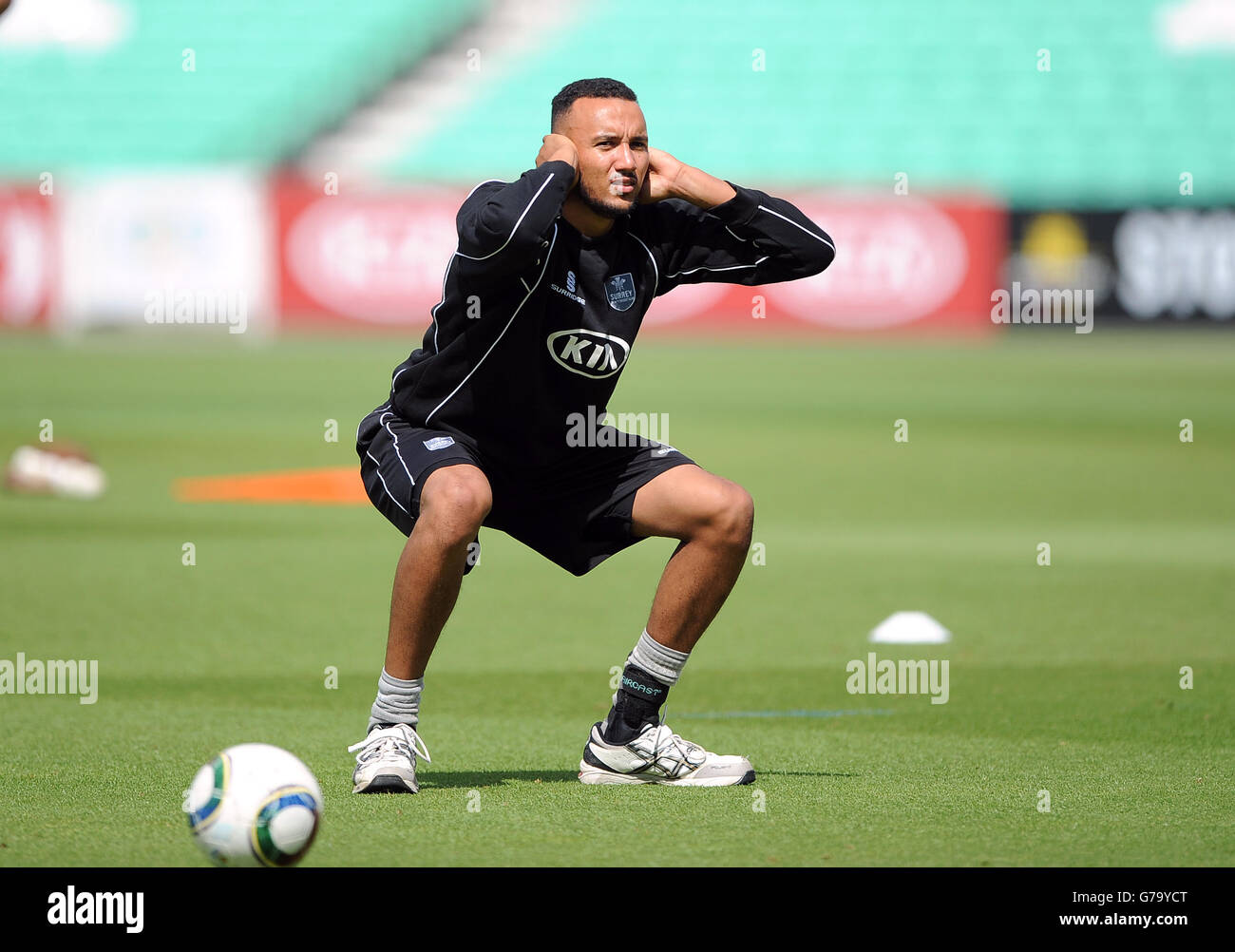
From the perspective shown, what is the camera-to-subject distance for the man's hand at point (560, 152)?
17.7 feet

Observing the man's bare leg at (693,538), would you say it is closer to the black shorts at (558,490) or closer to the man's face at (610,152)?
the black shorts at (558,490)

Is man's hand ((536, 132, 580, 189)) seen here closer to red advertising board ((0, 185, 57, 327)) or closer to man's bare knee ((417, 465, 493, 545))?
man's bare knee ((417, 465, 493, 545))

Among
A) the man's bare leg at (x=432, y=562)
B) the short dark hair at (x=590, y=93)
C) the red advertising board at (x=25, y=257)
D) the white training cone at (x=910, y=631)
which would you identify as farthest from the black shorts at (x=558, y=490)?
the red advertising board at (x=25, y=257)

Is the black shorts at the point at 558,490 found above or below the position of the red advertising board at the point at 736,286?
below

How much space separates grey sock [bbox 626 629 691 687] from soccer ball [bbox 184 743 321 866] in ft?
4.69

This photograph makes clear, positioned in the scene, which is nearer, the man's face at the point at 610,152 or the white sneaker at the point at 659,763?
the man's face at the point at 610,152

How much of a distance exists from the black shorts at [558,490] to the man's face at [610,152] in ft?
2.51

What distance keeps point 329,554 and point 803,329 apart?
67.1 ft

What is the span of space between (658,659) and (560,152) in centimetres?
155

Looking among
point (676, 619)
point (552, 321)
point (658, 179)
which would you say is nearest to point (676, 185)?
point (658, 179)

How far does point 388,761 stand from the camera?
17.4 feet

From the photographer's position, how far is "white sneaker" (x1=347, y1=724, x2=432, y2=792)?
5.28 metres

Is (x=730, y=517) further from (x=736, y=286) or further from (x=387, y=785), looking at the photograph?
(x=736, y=286)

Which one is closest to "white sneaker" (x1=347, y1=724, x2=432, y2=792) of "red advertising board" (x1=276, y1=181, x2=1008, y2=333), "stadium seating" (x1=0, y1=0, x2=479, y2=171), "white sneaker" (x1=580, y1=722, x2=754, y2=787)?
"white sneaker" (x1=580, y1=722, x2=754, y2=787)
